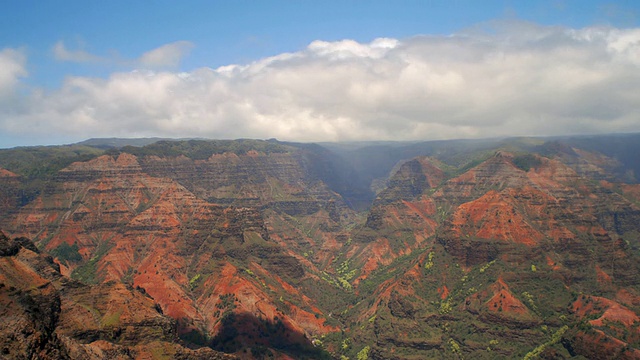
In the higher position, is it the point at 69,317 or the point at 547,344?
the point at 69,317

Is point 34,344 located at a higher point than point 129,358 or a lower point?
higher

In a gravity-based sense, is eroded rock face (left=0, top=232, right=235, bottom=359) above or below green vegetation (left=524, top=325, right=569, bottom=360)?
above

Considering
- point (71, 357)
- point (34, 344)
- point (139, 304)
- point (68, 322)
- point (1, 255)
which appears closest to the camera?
point (34, 344)

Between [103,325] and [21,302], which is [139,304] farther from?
[21,302]

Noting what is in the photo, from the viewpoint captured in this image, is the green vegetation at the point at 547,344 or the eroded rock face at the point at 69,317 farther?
the green vegetation at the point at 547,344

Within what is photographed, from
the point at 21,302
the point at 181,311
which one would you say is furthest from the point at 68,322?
the point at 181,311

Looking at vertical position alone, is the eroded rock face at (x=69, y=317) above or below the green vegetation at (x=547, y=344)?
above

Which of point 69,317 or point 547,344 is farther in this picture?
point 547,344

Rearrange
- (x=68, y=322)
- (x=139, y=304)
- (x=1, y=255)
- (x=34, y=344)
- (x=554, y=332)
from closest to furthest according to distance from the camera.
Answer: (x=34, y=344)
(x=1, y=255)
(x=68, y=322)
(x=139, y=304)
(x=554, y=332)

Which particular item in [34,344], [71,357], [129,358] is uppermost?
[34,344]

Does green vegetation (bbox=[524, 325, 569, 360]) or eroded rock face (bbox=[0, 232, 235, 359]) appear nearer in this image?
eroded rock face (bbox=[0, 232, 235, 359])

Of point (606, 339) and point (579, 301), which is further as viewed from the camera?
point (579, 301)
